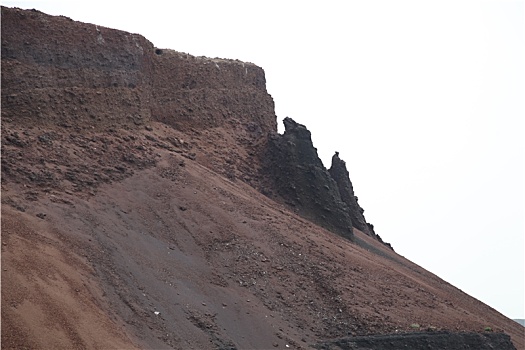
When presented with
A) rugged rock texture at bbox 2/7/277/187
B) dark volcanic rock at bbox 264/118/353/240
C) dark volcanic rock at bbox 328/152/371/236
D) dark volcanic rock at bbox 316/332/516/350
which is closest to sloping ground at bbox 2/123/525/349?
dark volcanic rock at bbox 316/332/516/350

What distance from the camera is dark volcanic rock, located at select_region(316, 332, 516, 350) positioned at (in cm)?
2044

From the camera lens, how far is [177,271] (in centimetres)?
2008

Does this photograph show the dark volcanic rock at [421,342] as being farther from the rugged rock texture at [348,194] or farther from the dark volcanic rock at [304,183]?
the rugged rock texture at [348,194]

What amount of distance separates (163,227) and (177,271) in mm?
2202

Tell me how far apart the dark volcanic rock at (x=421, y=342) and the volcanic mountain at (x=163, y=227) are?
5 centimetres

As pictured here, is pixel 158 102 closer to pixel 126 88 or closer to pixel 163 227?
pixel 126 88

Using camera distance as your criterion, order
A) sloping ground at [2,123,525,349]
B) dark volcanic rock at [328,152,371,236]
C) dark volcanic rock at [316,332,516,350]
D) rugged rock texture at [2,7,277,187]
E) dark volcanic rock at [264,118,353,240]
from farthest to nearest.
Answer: dark volcanic rock at [328,152,371,236] → dark volcanic rock at [264,118,353,240] → rugged rock texture at [2,7,277,187] → dark volcanic rock at [316,332,516,350] → sloping ground at [2,123,525,349]

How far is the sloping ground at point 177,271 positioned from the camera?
16125mm

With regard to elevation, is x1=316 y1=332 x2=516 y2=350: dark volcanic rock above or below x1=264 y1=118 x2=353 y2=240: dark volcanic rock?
below

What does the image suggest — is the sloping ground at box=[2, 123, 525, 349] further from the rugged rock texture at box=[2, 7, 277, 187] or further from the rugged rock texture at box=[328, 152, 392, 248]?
the rugged rock texture at box=[328, 152, 392, 248]

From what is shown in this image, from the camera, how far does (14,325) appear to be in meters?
14.2

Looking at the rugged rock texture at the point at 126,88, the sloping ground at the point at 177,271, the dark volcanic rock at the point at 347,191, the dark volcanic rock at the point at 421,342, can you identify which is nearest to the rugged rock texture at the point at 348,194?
the dark volcanic rock at the point at 347,191

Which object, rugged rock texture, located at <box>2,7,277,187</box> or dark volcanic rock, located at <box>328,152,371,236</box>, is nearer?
rugged rock texture, located at <box>2,7,277,187</box>

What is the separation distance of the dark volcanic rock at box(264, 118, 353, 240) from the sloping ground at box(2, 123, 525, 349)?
7.04 feet
